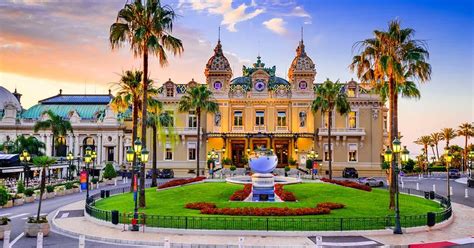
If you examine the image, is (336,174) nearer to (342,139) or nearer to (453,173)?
(342,139)

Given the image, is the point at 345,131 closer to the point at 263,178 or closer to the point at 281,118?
the point at 281,118

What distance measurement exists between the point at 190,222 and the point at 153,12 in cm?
1516

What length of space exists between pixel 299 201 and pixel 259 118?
41352mm

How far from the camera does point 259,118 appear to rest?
7319cm

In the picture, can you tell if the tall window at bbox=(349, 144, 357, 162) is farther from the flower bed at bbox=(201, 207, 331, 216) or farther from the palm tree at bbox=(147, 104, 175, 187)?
the flower bed at bbox=(201, 207, 331, 216)

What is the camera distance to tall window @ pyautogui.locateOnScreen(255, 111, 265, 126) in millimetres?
73188

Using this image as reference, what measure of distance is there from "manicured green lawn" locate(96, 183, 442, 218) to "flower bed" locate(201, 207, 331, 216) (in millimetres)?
648

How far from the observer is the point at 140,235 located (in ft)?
75.7

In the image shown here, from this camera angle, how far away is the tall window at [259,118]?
7319 centimetres

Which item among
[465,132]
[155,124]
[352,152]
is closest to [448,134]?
[465,132]

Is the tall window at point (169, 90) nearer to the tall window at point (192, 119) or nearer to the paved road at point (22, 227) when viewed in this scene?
the tall window at point (192, 119)

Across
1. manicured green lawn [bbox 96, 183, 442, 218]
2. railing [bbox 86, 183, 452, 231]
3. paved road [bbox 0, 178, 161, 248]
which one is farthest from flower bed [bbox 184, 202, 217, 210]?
paved road [bbox 0, 178, 161, 248]

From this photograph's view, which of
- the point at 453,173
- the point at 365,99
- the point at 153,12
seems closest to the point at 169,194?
the point at 153,12

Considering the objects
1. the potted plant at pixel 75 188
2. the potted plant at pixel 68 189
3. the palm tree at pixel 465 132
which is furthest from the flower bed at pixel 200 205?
the palm tree at pixel 465 132
